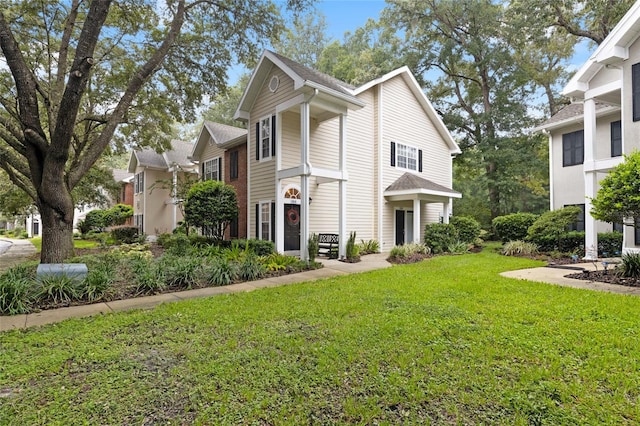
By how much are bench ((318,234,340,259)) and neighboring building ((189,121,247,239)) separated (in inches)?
153

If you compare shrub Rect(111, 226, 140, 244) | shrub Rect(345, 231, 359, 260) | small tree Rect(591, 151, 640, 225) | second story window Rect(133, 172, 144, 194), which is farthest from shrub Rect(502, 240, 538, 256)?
second story window Rect(133, 172, 144, 194)

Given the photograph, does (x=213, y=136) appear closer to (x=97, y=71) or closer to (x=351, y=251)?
(x=97, y=71)

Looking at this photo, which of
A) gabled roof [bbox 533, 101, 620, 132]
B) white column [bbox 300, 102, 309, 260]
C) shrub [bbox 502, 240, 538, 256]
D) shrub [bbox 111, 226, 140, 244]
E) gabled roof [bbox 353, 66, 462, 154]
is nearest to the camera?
white column [bbox 300, 102, 309, 260]

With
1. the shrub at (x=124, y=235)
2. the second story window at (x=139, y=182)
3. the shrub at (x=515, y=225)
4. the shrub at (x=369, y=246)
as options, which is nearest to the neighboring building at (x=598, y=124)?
the shrub at (x=515, y=225)

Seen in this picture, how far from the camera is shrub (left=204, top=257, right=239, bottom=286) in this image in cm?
798

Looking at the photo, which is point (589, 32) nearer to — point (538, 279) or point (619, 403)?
point (538, 279)

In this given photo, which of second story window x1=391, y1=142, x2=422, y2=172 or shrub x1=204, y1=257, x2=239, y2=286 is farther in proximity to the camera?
second story window x1=391, y1=142, x2=422, y2=172

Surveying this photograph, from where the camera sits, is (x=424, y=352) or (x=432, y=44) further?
(x=432, y=44)

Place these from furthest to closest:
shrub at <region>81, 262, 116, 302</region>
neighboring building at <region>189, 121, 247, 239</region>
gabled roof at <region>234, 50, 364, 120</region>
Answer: neighboring building at <region>189, 121, 247, 239</region>
gabled roof at <region>234, 50, 364, 120</region>
shrub at <region>81, 262, 116, 302</region>

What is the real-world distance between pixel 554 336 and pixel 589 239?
8.99 metres

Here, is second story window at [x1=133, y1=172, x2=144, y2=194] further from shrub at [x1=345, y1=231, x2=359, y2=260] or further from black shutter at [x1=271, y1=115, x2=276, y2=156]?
shrub at [x1=345, y1=231, x2=359, y2=260]

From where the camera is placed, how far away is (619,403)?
107 inches

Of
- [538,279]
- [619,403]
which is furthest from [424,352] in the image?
[538,279]

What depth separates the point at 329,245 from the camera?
1305cm
